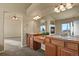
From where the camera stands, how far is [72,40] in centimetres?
232

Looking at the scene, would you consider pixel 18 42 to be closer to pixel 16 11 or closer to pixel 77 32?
pixel 16 11

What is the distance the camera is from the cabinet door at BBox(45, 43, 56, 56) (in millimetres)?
2572

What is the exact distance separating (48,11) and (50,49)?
724mm

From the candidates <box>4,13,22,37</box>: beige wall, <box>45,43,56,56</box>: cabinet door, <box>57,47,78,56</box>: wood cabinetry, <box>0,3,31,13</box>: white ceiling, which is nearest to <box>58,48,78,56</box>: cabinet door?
<box>57,47,78,56</box>: wood cabinetry

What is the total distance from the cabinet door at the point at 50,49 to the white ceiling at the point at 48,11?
0.55 meters

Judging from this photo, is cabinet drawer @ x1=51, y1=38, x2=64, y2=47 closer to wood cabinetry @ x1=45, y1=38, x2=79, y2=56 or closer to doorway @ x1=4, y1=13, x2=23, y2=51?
wood cabinetry @ x1=45, y1=38, x2=79, y2=56

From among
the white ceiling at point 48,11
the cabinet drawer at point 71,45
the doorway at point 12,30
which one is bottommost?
the cabinet drawer at point 71,45

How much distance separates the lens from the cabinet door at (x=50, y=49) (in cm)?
257

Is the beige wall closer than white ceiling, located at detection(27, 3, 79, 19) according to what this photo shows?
No

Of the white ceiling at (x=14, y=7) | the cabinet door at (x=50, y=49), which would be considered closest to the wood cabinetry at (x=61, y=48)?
the cabinet door at (x=50, y=49)

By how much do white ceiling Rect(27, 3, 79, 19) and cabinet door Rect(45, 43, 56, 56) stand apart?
552 mm

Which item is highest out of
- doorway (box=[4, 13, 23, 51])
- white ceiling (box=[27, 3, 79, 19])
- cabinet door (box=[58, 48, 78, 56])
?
white ceiling (box=[27, 3, 79, 19])

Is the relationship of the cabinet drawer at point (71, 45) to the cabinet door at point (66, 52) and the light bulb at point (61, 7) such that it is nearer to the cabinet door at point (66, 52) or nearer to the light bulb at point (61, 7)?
the cabinet door at point (66, 52)

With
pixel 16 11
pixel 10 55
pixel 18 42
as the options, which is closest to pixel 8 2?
pixel 16 11
